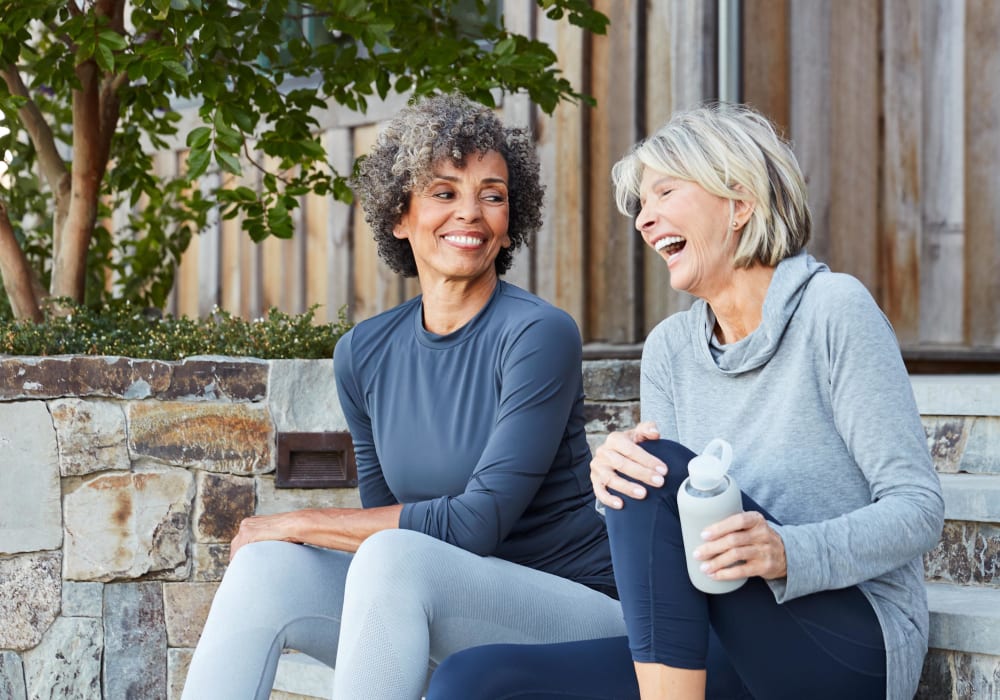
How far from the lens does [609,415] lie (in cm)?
289

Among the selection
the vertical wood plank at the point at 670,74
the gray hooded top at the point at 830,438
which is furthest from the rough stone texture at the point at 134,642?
the vertical wood plank at the point at 670,74

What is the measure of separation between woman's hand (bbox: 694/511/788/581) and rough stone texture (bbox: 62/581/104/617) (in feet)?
5.38

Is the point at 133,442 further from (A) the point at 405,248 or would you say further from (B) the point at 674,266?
(B) the point at 674,266

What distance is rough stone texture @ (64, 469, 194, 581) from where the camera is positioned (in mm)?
2746

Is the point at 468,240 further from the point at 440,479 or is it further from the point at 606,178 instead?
the point at 606,178

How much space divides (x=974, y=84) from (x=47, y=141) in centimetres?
275

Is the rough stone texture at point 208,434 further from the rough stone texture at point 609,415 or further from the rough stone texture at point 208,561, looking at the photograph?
the rough stone texture at point 609,415

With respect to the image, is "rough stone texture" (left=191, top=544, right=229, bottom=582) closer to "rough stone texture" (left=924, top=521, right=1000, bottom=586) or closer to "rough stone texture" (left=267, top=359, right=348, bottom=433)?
"rough stone texture" (left=267, top=359, right=348, bottom=433)

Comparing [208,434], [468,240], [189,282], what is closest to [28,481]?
[208,434]

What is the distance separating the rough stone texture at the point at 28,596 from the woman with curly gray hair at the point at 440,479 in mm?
807

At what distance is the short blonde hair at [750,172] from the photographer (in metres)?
1.83

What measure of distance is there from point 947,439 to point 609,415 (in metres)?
0.74

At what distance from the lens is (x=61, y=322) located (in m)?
3.19

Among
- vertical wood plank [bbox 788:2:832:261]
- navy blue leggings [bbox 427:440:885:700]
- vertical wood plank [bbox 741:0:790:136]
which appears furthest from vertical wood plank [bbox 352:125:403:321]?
navy blue leggings [bbox 427:440:885:700]
